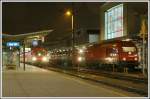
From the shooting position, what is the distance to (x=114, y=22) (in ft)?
253

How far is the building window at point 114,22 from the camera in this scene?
73.0m

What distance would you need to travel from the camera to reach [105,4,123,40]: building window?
240ft

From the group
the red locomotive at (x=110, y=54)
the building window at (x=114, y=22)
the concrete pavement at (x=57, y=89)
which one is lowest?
the concrete pavement at (x=57, y=89)

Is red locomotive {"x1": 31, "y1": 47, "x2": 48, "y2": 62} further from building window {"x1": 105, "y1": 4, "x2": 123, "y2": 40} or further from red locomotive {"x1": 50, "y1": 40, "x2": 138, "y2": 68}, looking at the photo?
building window {"x1": 105, "y1": 4, "x2": 123, "y2": 40}

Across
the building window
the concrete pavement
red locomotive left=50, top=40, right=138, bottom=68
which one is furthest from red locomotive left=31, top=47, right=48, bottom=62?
the concrete pavement

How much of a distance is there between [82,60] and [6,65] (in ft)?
46.4

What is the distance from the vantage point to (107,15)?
270 ft

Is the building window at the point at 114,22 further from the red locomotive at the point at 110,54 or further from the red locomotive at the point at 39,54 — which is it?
the red locomotive at the point at 110,54

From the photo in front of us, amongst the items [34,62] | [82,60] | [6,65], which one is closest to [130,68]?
[6,65]

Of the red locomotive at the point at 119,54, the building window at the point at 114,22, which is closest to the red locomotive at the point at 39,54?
the building window at the point at 114,22

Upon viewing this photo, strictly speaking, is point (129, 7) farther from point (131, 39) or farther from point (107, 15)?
point (131, 39)

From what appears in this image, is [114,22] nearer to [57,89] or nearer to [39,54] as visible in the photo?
[39,54]

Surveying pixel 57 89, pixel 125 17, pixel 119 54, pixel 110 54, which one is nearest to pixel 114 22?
pixel 125 17

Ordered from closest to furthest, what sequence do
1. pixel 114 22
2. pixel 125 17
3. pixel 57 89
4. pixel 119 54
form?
pixel 57 89 < pixel 119 54 < pixel 125 17 < pixel 114 22
